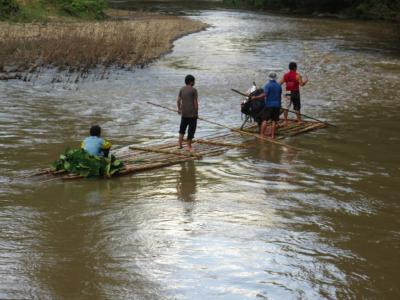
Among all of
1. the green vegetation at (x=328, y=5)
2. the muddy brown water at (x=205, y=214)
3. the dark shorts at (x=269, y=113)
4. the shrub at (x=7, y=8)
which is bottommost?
the muddy brown water at (x=205, y=214)

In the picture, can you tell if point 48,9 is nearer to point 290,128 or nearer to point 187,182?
point 290,128

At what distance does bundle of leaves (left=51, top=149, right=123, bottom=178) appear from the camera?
10461 millimetres

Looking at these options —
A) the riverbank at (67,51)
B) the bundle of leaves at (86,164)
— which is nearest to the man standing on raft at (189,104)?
the bundle of leaves at (86,164)

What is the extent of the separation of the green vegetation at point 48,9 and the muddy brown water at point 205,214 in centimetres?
2078

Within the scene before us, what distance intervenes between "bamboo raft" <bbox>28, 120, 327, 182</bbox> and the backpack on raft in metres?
0.46

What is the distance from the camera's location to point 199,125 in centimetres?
1557

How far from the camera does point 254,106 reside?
45.1 ft

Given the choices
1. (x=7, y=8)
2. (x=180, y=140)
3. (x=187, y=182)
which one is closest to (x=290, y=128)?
(x=180, y=140)

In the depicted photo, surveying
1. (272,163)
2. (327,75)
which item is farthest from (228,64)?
(272,163)

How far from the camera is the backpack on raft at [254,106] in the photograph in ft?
45.0

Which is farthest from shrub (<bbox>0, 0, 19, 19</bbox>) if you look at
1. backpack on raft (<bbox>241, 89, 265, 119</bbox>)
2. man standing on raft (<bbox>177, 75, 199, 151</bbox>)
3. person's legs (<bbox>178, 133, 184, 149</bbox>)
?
man standing on raft (<bbox>177, 75, 199, 151</bbox>)

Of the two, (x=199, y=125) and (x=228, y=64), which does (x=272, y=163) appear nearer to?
(x=199, y=125)

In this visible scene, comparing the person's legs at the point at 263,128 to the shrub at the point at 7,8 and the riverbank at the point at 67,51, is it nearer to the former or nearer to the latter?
the riverbank at the point at 67,51

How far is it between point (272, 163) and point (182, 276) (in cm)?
536
